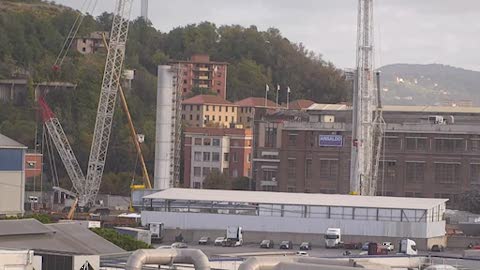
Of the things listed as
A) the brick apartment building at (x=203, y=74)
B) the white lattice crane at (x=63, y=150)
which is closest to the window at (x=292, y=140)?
the white lattice crane at (x=63, y=150)

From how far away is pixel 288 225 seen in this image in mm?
56094

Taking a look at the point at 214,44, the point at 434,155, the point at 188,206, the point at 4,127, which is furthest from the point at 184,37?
the point at 188,206

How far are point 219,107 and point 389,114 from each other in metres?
32.9

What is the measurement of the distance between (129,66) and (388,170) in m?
45.4

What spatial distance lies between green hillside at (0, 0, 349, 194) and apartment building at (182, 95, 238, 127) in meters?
2.84

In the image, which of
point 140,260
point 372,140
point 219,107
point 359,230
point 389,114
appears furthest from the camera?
point 219,107

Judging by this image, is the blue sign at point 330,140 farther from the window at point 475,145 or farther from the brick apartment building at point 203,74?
the brick apartment building at point 203,74

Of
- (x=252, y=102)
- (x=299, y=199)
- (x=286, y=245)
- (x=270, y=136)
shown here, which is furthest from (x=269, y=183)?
(x=252, y=102)

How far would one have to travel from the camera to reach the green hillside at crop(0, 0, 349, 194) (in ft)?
322

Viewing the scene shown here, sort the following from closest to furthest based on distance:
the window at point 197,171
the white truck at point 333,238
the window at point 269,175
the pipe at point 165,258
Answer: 1. the pipe at point 165,258
2. the white truck at point 333,238
3. the window at point 269,175
4. the window at point 197,171

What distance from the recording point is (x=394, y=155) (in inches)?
3115

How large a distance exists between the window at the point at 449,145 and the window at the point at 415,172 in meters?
1.22

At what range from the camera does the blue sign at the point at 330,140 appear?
80.1m

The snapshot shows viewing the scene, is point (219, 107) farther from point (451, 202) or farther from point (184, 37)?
point (451, 202)
